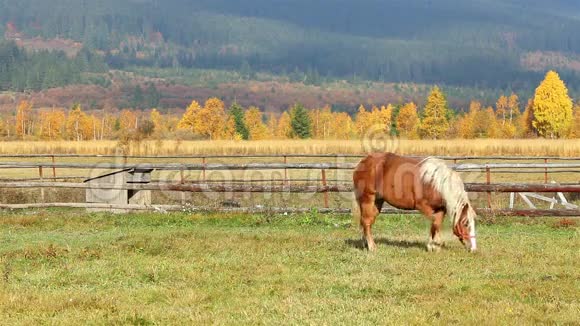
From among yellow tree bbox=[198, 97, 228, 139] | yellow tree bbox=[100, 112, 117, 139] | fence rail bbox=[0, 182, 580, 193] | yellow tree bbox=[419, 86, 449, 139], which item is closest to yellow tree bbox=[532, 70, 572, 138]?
yellow tree bbox=[419, 86, 449, 139]

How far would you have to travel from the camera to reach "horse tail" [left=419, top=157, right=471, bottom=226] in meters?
11.1

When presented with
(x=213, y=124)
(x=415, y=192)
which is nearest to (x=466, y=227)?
(x=415, y=192)

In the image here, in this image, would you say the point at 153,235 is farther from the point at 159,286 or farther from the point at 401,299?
the point at 401,299

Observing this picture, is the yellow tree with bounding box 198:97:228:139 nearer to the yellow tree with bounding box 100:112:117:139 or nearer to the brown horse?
the yellow tree with bounding box 100:112:117:139

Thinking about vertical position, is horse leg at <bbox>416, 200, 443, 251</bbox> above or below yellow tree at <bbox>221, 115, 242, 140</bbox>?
above

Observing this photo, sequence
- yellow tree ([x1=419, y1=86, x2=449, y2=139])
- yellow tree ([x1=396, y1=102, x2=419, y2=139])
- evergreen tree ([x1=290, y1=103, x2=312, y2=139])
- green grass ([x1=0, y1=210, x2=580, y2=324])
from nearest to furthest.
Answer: green grass ([x1=0, y1=210, x2=580, y2=324])
yellow tree ([x1=419, y1=86, x2=449, y2=139])
yellow tree ([x1=396, y1=102, x2=419, y2=139])
evergreen tree ([x1=290, y1=103, x2=312, y2=139])

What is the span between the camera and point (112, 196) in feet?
59.6

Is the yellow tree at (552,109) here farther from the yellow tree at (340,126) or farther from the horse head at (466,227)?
the horse head at (466,227)

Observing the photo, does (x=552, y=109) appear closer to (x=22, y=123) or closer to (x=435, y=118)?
(x=435, y=118)

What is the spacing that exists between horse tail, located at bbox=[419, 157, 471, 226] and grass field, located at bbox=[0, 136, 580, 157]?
110 feet

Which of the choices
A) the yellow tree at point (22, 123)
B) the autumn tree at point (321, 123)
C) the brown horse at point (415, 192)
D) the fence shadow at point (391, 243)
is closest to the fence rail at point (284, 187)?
the fence shadow at point (391, 243)

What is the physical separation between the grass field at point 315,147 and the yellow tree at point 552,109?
134 ft

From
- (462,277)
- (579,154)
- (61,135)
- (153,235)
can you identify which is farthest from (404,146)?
(61,135)

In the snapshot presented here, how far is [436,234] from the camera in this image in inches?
446
